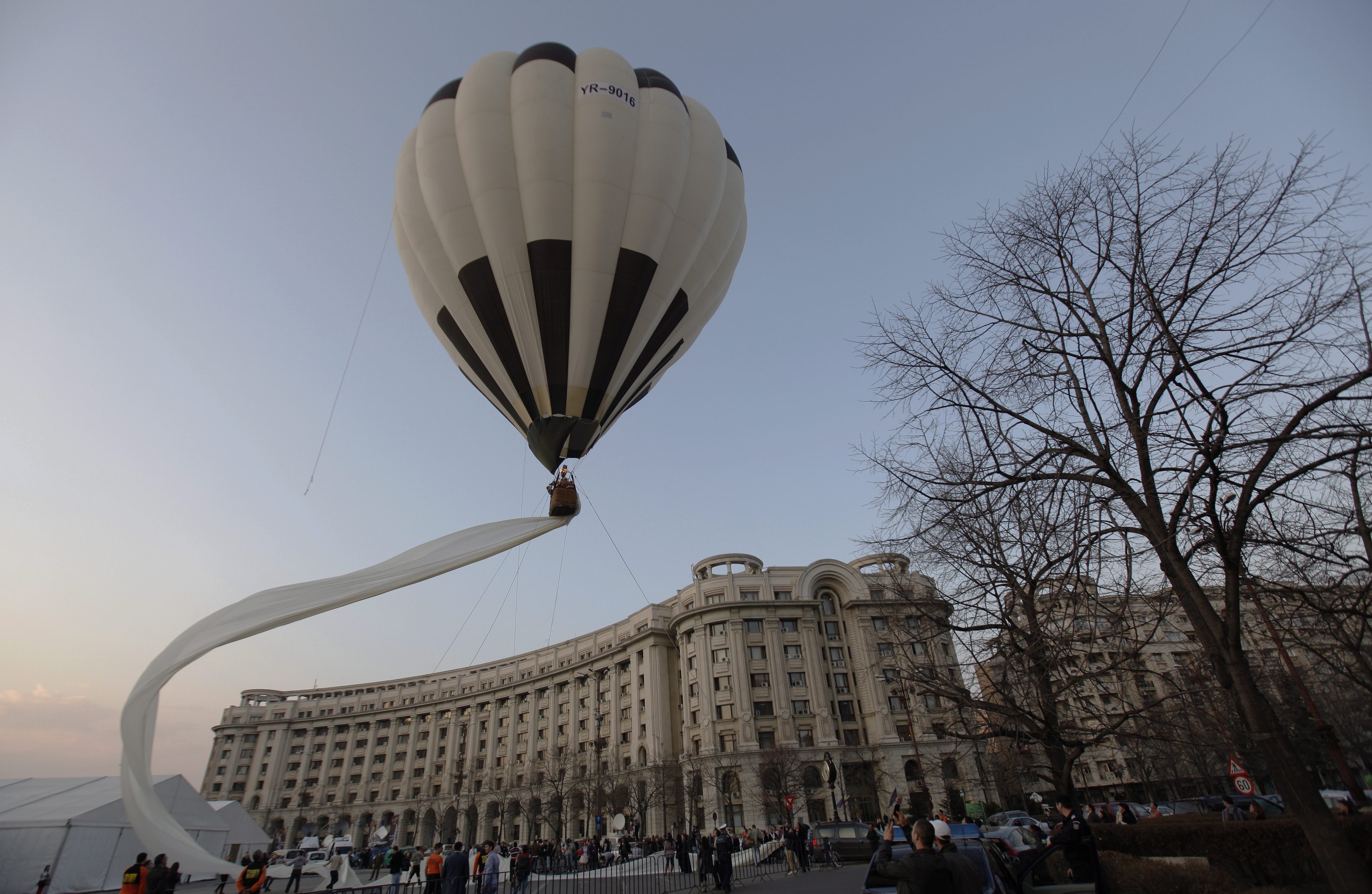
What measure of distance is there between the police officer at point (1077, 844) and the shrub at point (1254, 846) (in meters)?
3.44

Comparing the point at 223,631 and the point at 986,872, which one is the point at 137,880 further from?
the point at 986,872

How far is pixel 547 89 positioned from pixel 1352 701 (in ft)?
131

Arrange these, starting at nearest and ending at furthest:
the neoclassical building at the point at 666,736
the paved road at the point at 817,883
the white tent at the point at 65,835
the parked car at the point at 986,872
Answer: the parked car at the point at 986,872 → the paved road at the point at 817,883 → the white tent at the point at 65,835 → the neoclassical building at the point at 666,736

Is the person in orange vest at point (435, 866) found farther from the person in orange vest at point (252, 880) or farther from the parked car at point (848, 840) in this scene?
the parked car at point (848, 840)

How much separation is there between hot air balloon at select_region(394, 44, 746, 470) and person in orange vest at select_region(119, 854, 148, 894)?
943 centimetres

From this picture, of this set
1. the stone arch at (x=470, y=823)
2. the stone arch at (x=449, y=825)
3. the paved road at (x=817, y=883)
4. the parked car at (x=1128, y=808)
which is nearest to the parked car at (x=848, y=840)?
the paved road at (x=817, y=883)

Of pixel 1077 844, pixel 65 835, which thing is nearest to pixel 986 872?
pixel 1077 844

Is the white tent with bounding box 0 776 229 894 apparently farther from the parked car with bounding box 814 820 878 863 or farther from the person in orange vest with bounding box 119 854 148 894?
the parked car with bounding box 814 820 878 863

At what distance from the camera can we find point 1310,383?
6.11 meters

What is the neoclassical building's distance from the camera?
44.7m

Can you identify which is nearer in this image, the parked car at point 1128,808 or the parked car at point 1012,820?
the parked car at point 1128,808

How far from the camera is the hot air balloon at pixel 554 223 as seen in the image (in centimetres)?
1172

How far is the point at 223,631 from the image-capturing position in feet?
25.2

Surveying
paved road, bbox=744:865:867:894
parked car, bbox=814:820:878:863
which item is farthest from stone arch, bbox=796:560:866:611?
paved road, bbox=744:865:867:894
